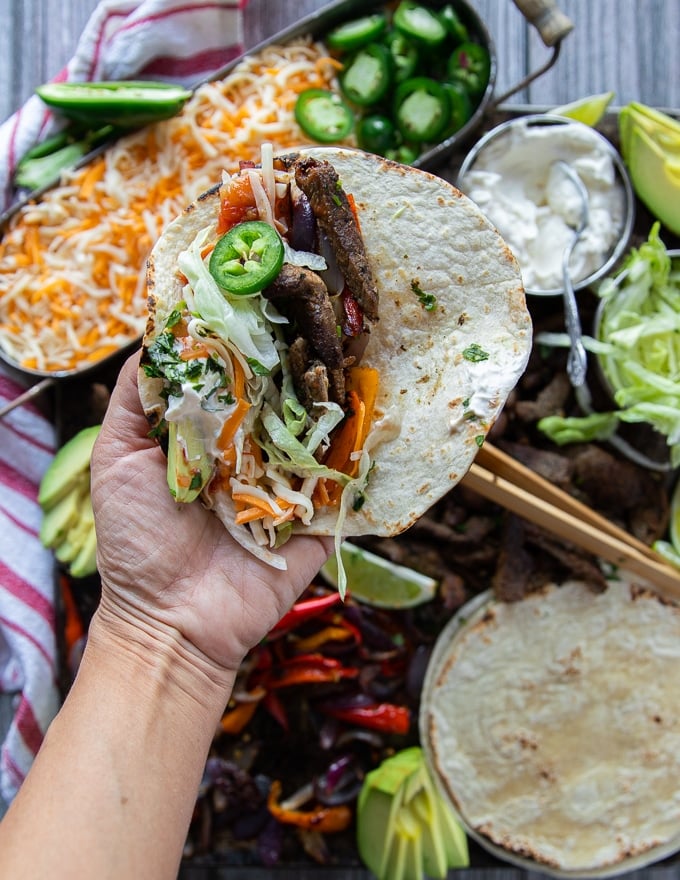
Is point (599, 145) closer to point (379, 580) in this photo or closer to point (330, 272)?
point (330, 272)

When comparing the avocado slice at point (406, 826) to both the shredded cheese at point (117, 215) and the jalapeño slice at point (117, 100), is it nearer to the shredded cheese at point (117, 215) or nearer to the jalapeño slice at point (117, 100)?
the shredded cheese at point (117, 215)

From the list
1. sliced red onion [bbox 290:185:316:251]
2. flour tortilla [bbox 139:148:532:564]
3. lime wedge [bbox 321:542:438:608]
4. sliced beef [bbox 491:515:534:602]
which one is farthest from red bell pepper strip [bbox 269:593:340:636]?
sliced red onion [bbox 290:185:316:251]

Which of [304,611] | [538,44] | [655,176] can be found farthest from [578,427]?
[538,44]

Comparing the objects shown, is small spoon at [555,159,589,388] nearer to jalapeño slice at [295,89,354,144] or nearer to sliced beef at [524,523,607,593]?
sliced beef at [524,523,607,593]

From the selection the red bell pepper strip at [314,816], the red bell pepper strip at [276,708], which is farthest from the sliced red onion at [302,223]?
the red bell pepper strip at [314,816]

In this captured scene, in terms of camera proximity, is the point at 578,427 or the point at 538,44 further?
the point at 538,44

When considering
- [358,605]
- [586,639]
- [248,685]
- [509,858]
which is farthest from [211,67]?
[509,858]
